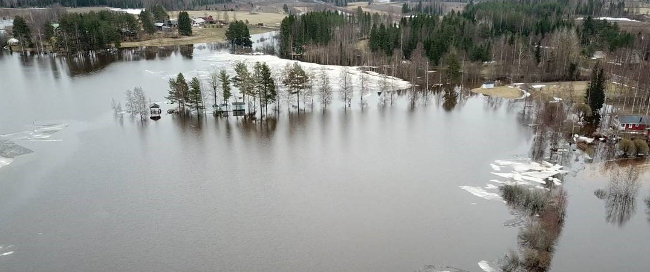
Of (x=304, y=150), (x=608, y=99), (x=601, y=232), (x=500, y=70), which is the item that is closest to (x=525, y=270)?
(x=601, y=232)

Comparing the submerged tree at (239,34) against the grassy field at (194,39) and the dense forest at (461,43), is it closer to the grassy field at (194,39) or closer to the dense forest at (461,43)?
the dense forest at (461,43)

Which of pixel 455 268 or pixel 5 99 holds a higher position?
pixel 5 99

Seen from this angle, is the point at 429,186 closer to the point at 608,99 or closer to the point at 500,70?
the point at 608,99

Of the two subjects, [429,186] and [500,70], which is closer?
[429,186]

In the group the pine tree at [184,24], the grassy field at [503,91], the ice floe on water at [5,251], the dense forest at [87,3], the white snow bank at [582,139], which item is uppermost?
the dense forest at [87,3]

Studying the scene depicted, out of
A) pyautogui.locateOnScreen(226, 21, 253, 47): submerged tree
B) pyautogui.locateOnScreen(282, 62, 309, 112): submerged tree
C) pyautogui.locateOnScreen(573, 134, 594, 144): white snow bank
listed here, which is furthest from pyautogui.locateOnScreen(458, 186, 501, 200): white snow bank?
pyautogui.locateOnScreen(226, 21, 253, 47): submerged tree

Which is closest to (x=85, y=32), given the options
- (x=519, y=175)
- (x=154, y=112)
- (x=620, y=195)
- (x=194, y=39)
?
(x=194, y=39)

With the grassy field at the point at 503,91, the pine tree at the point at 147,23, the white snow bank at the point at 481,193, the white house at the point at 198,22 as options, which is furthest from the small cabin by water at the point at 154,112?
the white house at the point at 198,22
